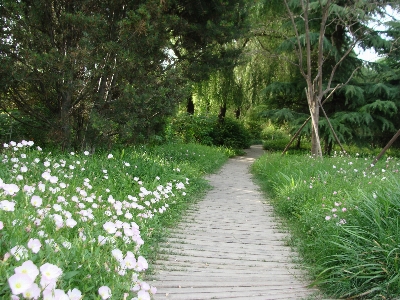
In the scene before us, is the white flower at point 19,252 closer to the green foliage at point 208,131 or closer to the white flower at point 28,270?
the white flower at point 28,270

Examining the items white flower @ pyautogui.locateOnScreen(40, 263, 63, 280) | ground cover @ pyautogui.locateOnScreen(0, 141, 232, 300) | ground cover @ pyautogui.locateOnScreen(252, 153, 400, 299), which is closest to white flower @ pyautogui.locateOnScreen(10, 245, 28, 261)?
ground cover @ pyautogui.locateOnScreen(0, 141, 232, 300)

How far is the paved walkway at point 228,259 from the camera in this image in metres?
2.86

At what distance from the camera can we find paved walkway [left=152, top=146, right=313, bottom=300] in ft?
9.39

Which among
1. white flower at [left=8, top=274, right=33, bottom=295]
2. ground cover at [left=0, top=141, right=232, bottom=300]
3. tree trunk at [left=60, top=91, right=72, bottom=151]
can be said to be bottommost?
ground cover at [left=0, top=141, right=232, bottom=300]

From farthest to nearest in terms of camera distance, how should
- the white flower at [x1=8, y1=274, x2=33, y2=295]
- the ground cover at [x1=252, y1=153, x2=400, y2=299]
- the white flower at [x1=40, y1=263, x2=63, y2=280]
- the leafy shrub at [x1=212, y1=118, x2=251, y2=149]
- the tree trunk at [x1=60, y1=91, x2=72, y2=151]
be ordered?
the leafy shrub at [x1=212, y1=118, x2=251, y2=149]
the tree trunk at [x1=60, y1=91, x2=72, y2=151]
the ground cover at [x1=252, y1=153, x2=400, y2=299]
the white flower at [x1=40, y1=263, x2=63, y2=280]
the white flower at [x1=8, y1=274, x2=33, y2=295]

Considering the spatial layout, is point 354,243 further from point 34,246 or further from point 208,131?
point 208,131

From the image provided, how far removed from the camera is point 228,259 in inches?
143

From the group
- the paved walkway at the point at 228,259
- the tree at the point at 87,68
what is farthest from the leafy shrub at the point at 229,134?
Result: the paved walkway at the point at 228,259

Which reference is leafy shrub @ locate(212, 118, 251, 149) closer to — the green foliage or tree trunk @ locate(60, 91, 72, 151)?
the green foliage

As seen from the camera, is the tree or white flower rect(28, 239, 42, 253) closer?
white flower rect(28, 239, 42, 253)

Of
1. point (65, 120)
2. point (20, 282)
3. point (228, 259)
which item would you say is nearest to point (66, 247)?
point (20, 282)

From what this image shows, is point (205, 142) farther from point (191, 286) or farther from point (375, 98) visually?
point (191, 286)

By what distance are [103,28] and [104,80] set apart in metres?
1.00

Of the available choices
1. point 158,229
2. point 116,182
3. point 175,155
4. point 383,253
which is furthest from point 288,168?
point 383,253
